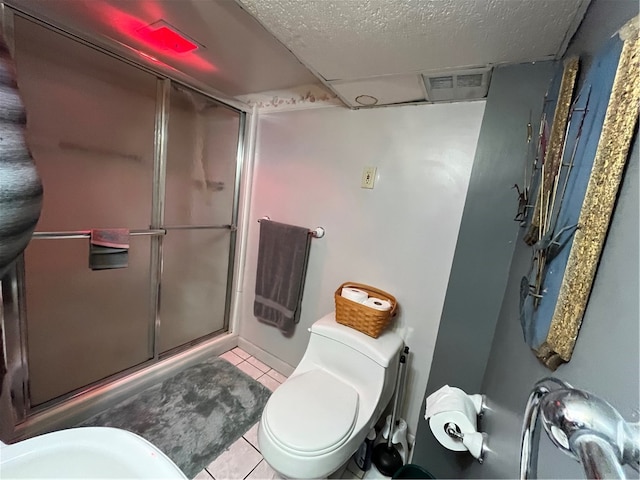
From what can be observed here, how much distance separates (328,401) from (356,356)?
249mm

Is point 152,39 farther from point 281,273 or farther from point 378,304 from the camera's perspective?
point 378,304

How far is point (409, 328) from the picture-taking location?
153 centimetres

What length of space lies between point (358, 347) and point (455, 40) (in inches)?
53.2

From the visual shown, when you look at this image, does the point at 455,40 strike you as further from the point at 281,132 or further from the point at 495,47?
the point at 281,132

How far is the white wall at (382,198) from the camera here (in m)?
1.38

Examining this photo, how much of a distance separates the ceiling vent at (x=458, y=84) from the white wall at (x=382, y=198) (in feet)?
0.20

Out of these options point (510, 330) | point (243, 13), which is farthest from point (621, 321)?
point (243, 13)

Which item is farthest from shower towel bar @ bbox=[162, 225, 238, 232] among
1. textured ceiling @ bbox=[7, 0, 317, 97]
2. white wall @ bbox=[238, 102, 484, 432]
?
textured ceiling @ bbox=[7, 0, 317, 97]

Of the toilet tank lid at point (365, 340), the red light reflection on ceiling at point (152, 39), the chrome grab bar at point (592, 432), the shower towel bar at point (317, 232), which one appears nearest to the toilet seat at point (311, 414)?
the toilet tank lid at point (365, 340)

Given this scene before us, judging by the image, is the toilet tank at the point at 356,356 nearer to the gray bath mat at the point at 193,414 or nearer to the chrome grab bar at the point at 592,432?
the gray bath mat at the point at 193,414

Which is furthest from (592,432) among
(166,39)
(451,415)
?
(166,39)

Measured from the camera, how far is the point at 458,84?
3.87ft

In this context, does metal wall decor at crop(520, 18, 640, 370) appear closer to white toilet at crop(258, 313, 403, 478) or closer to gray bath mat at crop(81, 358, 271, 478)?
white toilet at crop(258, 313, 403, 478)

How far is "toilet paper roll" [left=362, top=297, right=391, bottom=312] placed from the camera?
1.40m
